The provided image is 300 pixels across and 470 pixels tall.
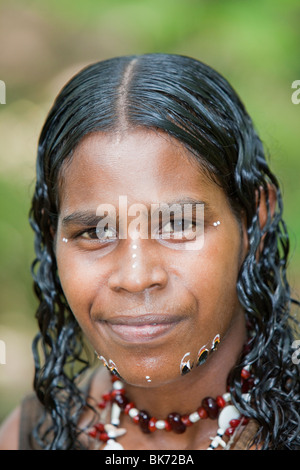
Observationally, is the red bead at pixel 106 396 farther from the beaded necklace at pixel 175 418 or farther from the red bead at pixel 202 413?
the red bead at pixel 202 413

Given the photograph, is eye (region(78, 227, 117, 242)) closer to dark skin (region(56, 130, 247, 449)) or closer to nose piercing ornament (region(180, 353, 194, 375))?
dark skin (region(56, 130, 247, 449))

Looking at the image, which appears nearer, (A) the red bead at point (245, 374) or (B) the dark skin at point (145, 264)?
(B) the dark skin at point (145, 264)

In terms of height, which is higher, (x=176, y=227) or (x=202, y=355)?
(x=176, y=227)

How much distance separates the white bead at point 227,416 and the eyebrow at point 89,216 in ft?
2.06

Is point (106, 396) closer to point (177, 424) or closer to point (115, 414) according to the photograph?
point (115, 414)

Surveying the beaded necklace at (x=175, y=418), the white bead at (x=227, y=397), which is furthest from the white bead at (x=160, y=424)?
the white bead at (x=227, y=397)

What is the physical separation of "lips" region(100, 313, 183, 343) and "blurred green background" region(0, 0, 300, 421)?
4.26 ft

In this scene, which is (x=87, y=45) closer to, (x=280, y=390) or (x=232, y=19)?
(x=232, y=19)

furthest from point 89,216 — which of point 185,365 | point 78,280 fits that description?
point 185,365

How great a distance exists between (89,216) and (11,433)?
988 millimetres

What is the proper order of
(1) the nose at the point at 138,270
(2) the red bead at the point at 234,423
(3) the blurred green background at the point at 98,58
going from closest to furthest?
(1) the nose at the point at 138,270 → (2) the red bead at the point at 234,423 → (3) the blurred green background at the point at 98,58

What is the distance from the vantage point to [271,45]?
303cm

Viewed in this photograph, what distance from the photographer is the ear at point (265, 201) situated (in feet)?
6.36

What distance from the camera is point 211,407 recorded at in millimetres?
1920
